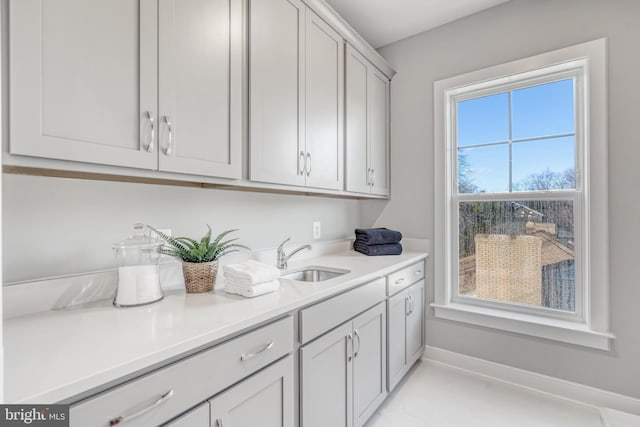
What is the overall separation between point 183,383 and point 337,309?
761 mm

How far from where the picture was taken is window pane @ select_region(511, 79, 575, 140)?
6.75ft

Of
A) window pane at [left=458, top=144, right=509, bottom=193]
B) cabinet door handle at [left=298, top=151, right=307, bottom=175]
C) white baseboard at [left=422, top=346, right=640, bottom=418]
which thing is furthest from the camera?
window pane at [left=458, top=144, right=509, bottom=193]

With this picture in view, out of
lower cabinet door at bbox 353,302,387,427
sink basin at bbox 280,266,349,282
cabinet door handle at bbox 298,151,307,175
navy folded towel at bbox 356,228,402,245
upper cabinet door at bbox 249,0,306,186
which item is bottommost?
lower cabinet door at bbox 353,302,387,427

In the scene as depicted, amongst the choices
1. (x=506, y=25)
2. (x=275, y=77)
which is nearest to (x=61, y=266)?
(x=275, y=77)

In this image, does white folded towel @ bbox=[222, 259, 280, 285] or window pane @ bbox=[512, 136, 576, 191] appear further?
window pane @ bbox=[512, 136, 576, 191]

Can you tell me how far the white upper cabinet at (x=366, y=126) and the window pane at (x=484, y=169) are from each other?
605 millimetres

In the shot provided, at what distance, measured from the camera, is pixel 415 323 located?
2328mm

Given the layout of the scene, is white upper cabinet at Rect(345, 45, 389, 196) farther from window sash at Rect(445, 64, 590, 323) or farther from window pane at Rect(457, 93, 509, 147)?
window pane at Rect(457, 93, 509, 147)

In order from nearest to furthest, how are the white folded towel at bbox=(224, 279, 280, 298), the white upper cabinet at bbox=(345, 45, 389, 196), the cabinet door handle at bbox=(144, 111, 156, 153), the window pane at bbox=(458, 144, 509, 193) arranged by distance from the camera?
the cabinet door handle at bbox=(144, 111, 156, 153)
the white folded towel at bbox=(224, 279, 280, 298)
the white upper cabinet at bbox=(345, 45, 389, 196)
the window pane at bbox=(458, 144, 509, 193)

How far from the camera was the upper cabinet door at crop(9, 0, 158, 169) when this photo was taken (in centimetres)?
83

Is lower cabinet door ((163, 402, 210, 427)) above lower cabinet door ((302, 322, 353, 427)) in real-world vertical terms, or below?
above

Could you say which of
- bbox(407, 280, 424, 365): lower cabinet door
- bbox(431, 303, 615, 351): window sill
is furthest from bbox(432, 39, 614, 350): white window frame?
bbox(407, 280, 424, 365): lower cabinet door

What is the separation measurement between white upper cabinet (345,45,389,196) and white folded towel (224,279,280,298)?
101cm

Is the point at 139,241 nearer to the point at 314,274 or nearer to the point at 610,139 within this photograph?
the point at 314,274
